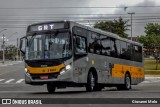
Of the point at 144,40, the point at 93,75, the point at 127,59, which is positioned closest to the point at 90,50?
the point at 93,75

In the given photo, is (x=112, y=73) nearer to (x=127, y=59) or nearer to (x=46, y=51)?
(x=127, y=59)

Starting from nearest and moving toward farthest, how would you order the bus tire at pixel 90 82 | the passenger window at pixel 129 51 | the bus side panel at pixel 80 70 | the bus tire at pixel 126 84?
the bus side panel at pixel 80 70 < the bus tire at pixel 90 82 < the bus tire at pixel 126 84 < the passenger window at pixel 129 51

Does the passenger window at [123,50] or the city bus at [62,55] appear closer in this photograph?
the city bus at [62,55]

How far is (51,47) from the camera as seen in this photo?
19609 millimetres

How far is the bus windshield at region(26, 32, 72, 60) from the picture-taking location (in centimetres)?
1958

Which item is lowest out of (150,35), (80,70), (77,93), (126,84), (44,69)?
(150,35)

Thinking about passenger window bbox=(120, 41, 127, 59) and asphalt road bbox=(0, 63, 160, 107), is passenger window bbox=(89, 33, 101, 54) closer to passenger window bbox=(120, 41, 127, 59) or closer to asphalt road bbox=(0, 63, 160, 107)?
asphalt road bbox=(0, 63, 160, 107)

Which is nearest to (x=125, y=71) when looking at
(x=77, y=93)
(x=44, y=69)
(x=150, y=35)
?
(x=77, y=93)

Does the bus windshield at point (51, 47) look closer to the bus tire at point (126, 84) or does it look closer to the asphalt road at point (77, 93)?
the asphalt road at point (77, 93)

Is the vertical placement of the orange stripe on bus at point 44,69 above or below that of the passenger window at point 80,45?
below

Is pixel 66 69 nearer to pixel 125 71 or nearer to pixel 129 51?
pixel 125 71

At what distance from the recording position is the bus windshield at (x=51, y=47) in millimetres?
19578

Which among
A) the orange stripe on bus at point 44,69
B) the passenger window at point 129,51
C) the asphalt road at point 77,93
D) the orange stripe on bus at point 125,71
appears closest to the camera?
the asphalt road at point 77,93

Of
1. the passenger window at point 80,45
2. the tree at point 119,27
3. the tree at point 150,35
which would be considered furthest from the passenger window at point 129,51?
the tree at point 150,35
